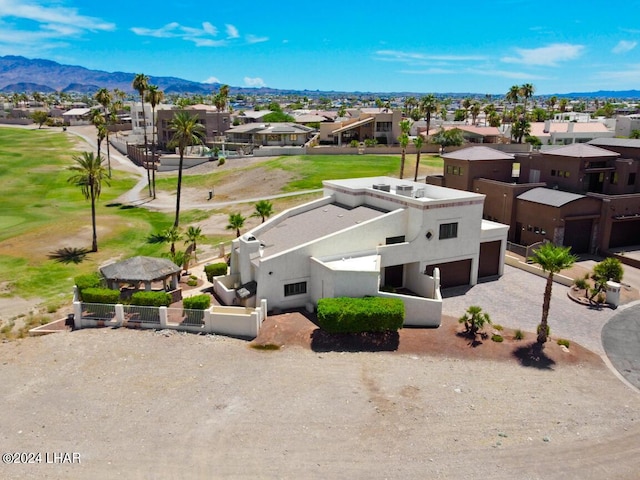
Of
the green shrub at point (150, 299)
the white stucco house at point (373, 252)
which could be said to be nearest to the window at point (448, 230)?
the white stucco house at point (373, 252)

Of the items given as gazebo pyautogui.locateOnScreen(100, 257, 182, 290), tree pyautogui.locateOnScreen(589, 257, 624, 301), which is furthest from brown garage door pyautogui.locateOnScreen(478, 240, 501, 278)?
gazebo pyautogui.locateOnScreen(100, 257, 182, 290)

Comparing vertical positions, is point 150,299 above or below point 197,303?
below

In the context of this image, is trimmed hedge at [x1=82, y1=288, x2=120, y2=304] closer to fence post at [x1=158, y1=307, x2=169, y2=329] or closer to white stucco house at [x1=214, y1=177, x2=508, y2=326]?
fence post at [x1=158, y1=307, x2=169, y2=329]

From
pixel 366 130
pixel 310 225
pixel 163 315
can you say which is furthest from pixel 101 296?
pixel 366 130

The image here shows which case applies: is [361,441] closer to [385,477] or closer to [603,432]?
[385,477]

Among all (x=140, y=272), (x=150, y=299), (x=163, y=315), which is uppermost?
(x=140, y=272)

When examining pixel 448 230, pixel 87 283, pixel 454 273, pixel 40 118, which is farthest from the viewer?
pixel 40 118

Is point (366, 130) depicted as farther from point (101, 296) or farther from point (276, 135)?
point (101, 296)
